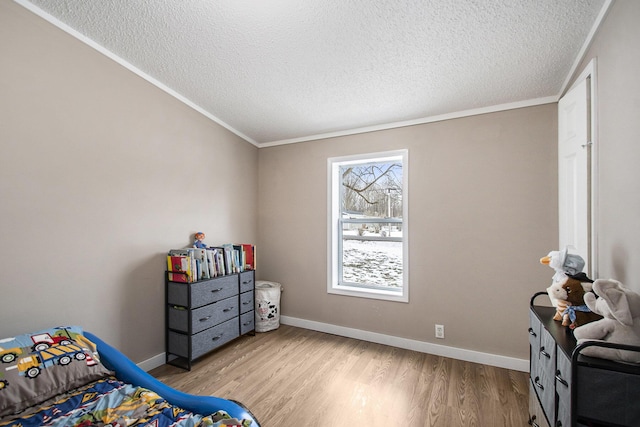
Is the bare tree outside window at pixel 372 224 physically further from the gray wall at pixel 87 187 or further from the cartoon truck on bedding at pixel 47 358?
the cartoon truck on bedding at pixel 47 358

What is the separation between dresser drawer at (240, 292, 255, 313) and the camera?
→ 119 inches

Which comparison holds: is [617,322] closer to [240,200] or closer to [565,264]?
[565,264]

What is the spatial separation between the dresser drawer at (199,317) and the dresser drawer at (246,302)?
260 mm

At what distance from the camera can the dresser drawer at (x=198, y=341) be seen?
245 centimetres

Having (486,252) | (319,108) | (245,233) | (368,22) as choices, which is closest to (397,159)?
(319,108)

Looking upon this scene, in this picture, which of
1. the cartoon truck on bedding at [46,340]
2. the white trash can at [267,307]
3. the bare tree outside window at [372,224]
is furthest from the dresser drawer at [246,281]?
the cartoon truck on bedding at [46,340]

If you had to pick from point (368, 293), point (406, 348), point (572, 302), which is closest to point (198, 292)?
point (368, 293)

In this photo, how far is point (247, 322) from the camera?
309 centimetres

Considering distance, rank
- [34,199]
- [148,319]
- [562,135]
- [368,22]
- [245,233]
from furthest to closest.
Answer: [245,233] < [148,319] < [562,135] < [34,199] < [368,22]

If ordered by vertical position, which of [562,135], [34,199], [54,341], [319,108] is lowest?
[54,341]

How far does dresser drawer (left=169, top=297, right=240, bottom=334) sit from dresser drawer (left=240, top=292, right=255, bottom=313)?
0.26 metres

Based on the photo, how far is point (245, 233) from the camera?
11.8ft

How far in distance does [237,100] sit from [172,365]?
2582 mm

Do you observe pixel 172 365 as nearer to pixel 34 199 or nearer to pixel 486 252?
pixel 34 199
